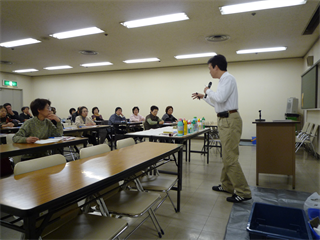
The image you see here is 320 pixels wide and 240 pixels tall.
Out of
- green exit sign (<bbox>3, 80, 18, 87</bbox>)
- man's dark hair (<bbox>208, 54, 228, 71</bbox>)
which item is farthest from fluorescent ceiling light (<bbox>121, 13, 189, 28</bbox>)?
green exit sign (<bbox>3, 80, 18, 87</bbox>)

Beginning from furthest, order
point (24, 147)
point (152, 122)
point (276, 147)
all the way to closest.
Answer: point (152, 122) < point (276, 147) < point (24, 147)

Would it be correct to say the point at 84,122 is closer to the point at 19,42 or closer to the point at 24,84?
the point at 19,42

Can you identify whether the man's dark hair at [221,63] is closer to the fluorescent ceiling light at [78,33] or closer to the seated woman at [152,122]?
the seated woman at [152,122]

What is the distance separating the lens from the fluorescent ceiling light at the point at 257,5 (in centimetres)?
360

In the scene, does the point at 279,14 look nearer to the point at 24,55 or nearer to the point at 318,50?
the point at 318,50

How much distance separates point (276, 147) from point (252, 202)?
37.4 inches

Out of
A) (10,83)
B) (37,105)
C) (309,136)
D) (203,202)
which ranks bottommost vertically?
(203,202)

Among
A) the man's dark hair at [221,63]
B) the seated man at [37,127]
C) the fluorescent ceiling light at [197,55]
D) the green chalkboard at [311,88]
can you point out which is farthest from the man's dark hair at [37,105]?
the green chalkboard at [311,88]

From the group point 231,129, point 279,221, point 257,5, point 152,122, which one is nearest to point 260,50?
point 257,5

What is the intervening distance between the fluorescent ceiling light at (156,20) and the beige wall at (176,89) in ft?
Result: 14.1

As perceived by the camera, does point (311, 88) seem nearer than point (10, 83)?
Yes

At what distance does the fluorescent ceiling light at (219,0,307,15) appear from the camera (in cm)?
360

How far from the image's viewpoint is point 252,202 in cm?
269

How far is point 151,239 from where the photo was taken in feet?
6.30
